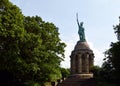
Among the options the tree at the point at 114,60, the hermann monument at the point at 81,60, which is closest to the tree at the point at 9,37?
the tree at the point at 114,60

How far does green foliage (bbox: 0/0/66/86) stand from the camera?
2792cm

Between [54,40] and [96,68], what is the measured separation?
1472 centimetres

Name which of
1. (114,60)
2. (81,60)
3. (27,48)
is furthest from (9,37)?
(81,60)

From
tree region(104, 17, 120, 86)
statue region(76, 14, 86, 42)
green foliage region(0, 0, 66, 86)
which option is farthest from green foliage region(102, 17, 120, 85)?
statue region(76, 14, 86, 42)

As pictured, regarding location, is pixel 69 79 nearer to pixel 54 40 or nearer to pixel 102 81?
pixel 102 81

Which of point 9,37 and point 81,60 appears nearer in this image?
point 9,37

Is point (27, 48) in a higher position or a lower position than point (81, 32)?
lower

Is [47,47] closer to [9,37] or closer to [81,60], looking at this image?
[9,37]

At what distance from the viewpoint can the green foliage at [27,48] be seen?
27917mm

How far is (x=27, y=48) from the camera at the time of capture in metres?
29.6

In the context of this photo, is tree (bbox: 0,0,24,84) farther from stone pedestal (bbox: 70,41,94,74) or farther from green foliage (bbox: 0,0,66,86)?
stone pedestal (bbox: 70,41,94,74)

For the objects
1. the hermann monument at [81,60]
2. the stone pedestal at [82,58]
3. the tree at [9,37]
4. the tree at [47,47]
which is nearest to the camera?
the tree at [9,37]

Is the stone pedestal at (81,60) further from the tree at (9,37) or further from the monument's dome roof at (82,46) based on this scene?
the tree at (9,37)

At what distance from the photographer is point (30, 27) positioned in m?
32.6
